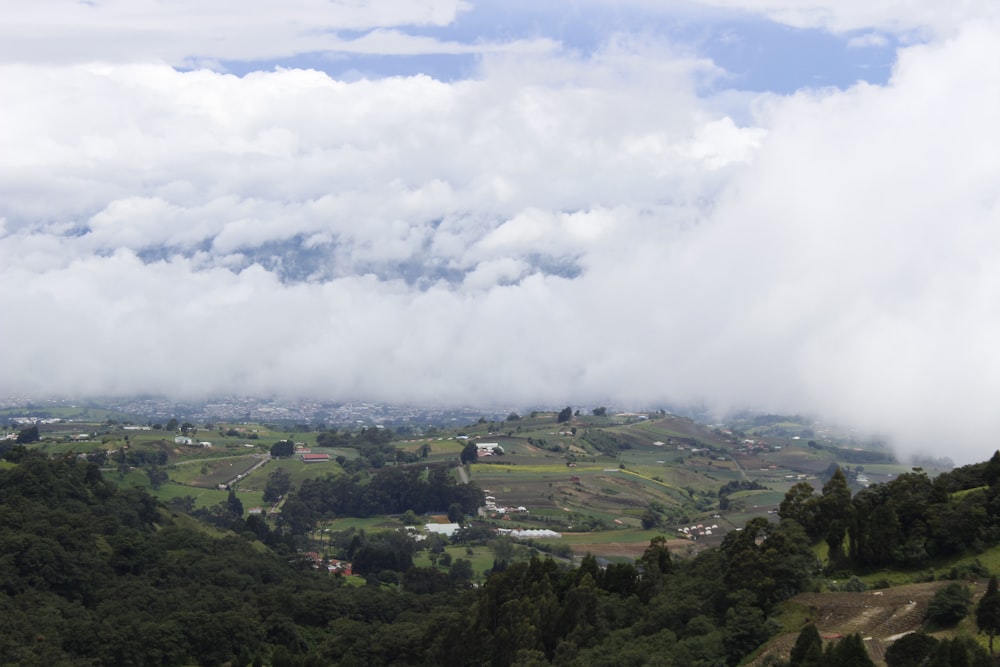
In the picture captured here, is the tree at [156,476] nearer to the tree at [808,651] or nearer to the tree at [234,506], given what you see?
the tree at [234,506]

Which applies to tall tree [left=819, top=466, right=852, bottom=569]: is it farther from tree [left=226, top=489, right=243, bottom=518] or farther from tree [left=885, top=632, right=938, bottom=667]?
tree [left=226, top=489, right=243, bottom=518]

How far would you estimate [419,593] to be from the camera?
9738 cm

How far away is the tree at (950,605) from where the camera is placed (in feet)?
142

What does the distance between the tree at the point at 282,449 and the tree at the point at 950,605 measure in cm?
14418

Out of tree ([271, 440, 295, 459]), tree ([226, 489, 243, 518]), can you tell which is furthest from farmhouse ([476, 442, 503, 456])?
tree ([226, 489, 243, 518])

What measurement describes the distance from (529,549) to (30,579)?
189 ft

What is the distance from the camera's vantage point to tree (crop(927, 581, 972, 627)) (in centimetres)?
4341

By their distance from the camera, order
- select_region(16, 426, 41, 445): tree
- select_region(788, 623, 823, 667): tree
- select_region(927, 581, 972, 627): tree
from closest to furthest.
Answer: select_region(788, 623, 823, 667): tree, select_region(927, 581, 972, 627): tree, select_region(16, 426, 41, 445): tree

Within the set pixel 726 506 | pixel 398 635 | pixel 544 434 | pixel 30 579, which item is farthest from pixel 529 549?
pixel 544 434

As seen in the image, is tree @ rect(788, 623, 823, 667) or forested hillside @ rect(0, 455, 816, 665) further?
forested hillside @ rect(0, 455, 816, 665)

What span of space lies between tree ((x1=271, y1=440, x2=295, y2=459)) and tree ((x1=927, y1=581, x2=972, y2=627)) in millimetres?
144176

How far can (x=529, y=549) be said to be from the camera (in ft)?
389

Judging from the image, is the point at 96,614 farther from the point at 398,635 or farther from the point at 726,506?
the point at 726,506

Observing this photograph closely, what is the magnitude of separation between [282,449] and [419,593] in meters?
86.5
